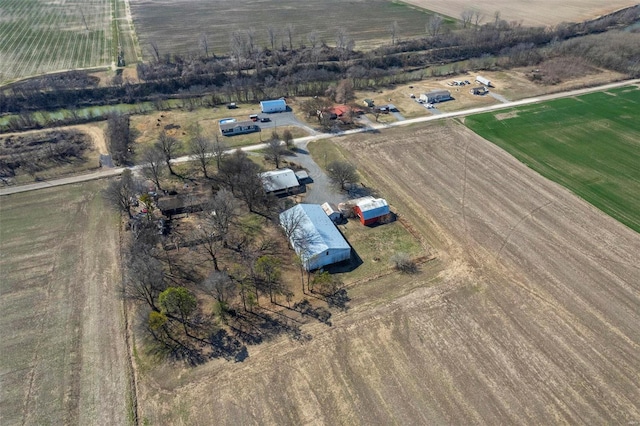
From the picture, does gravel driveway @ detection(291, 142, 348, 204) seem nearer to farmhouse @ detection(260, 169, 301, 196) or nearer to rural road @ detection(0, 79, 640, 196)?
farmhouse @ detection(260, 169, 301, 196)

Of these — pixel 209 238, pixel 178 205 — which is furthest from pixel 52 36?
pixel 209 238

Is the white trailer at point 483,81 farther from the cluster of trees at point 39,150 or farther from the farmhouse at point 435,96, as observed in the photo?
the cluster of trees at point 39,150

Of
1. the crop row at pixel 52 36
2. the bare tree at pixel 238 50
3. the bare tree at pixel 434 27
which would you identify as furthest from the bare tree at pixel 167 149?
the bare tree at pixel 434 27

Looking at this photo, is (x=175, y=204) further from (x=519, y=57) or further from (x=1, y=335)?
(x=519, y=57)

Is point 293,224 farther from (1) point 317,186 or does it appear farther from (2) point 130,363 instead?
(2) point 130,363

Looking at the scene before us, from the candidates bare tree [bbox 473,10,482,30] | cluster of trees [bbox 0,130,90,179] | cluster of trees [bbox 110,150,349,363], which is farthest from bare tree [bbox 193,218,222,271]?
bare tree [bbox 473,10,482,30]

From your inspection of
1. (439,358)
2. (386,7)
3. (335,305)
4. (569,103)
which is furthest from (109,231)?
(386,7)

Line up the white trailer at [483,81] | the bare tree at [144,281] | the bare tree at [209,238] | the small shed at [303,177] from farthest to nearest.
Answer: the white trailer at [483,81], the small shed at [303,177], the bare tree at [209,238], the bare tree at [144,281]
